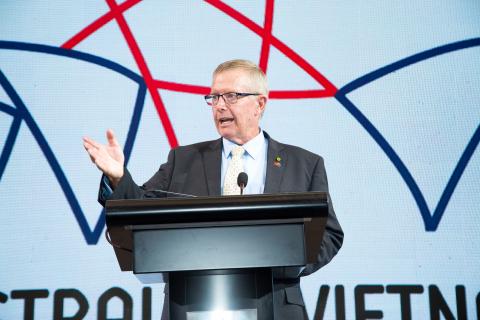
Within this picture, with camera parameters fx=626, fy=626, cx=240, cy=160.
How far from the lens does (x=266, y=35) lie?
378 centimetres

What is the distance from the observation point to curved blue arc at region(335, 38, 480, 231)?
141 inches

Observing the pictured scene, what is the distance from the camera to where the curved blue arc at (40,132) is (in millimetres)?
3497

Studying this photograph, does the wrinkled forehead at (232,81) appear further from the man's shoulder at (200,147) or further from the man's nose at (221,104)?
the man's shoulder at (200,147)

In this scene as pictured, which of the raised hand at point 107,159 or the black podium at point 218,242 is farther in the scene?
the raised hand at point 107,159

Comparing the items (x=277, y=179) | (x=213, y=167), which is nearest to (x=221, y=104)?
(x=213, y=167)

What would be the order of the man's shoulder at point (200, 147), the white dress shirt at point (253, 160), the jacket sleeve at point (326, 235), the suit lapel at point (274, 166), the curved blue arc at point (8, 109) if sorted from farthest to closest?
the curved blue arc at point (8, 109), the man's shoulder at point (200, 147), the white dress shirt at point (253, 160), the suit lapel at point (274, 166), the jacket sleeve at point (326, 235)

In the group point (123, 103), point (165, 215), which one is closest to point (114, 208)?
point (165, 215)

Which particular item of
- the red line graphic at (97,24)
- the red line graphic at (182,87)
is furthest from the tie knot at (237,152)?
the red line graphic at (97,24)

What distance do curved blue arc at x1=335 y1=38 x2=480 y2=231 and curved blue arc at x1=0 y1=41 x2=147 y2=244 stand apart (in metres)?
1.20

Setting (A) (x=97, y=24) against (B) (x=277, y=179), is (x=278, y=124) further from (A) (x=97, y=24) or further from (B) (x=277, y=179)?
(B) (x=277, y=179)

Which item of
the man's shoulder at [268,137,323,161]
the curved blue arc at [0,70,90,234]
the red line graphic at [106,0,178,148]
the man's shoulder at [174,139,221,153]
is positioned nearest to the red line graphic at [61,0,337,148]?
the red line graphic at [106,0,178,148]

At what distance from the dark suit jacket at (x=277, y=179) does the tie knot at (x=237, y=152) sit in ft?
0.18

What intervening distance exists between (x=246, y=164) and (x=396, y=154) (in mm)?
1507

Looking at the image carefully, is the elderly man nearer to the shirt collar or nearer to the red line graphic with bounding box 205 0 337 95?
the shirt collar
